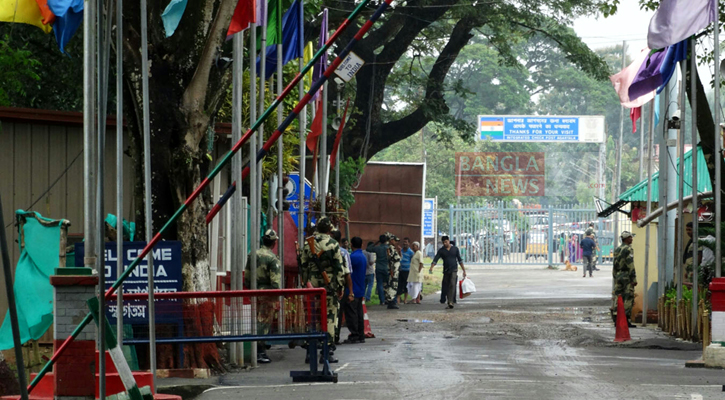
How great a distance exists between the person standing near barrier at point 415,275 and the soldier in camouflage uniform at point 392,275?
414mm

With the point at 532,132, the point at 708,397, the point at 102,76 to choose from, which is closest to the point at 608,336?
the point at 708,397

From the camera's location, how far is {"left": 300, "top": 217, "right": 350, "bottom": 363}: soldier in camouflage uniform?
46.7 ft

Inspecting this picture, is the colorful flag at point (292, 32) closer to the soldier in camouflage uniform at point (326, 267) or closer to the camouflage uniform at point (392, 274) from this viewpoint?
the soldier in camouflage uniform at point (326, 267)

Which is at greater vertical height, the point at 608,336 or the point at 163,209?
the point at 163,209

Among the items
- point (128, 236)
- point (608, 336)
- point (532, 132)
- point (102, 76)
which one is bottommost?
point (608, 336)

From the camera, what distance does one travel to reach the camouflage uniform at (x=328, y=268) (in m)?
14.2

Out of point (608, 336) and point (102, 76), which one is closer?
point (102, 76)

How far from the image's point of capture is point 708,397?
10203mm

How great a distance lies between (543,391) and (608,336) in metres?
7.63

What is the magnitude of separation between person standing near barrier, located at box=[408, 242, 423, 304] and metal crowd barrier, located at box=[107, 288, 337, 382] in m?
15.0

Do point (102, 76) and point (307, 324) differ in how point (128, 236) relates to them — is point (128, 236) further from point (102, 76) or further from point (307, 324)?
point (102, 76)

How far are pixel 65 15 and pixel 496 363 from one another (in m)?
6.40

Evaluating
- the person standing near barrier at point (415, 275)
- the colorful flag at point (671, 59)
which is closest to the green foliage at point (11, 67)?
the colorful flag at point (671, 59)

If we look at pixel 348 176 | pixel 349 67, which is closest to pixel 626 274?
pixel 349 67
